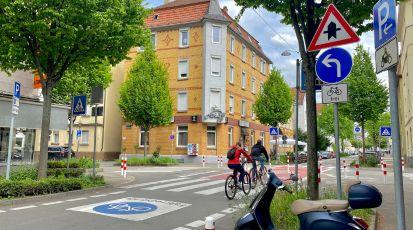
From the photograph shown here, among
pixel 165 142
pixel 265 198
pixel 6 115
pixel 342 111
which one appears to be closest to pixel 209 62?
pixel 165 142

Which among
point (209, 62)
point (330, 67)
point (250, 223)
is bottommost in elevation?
point (250, 223)

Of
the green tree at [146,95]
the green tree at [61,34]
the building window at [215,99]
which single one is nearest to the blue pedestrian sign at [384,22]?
the green tree at [61,34]

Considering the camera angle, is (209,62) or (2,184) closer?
(2,184)

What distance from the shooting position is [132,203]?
406 inches

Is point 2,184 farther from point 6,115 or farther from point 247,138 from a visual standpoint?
point 247,138

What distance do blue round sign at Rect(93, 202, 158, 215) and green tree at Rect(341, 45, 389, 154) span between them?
25.0 m

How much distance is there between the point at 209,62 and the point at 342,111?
1310 centimetres

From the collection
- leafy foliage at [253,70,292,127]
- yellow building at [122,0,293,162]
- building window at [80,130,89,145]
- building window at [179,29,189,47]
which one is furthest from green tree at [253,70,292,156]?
building window at [80,130,89,145]

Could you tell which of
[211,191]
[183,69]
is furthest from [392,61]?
[183,69]

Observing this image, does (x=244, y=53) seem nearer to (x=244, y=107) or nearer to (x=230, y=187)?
(x=244, y=107)

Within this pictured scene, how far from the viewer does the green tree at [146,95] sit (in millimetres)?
32500

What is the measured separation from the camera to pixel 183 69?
38.7 meters

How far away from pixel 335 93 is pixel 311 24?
2702 mm

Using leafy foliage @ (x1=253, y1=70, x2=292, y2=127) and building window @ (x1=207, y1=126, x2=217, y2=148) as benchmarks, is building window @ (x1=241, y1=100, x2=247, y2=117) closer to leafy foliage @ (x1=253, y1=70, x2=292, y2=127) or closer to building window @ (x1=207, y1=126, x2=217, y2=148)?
leafy foliage @ (x1=253, y1=70, x2=292, y2=127)
